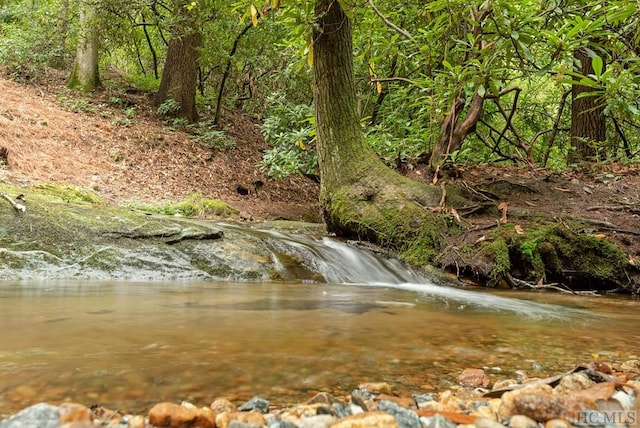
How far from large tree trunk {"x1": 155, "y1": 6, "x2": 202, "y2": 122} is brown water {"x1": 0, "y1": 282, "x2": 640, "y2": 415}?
9.35m

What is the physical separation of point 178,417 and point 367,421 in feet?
1.58

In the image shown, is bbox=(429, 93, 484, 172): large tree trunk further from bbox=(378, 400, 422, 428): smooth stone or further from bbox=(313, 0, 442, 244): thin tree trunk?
bbox=(378, 400, 422, 428): smooth stone

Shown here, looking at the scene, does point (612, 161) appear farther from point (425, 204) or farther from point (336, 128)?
point (336, 128)

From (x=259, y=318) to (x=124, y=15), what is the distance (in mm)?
11016

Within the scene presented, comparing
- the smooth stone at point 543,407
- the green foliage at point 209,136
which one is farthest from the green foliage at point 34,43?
the smooth stone at point 543,407

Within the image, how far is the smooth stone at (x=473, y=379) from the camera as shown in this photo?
1708 mm

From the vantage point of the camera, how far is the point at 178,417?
1.23 meters

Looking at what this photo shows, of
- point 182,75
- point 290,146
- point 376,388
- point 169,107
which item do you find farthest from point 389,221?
point 182,75

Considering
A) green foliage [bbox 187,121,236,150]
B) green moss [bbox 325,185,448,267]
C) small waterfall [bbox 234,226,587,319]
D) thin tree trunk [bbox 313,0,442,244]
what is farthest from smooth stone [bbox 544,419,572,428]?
green foliage [bbox 187,121,236,150]

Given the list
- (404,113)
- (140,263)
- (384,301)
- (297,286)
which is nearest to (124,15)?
(404,113)

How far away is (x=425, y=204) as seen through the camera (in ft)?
19.9

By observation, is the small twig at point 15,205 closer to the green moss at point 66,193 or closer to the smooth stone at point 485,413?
the green moss at point 66,193

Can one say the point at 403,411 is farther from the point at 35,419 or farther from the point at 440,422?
the point at 35,419

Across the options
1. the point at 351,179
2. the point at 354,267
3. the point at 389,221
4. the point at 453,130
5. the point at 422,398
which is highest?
the point at 453,130
